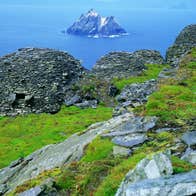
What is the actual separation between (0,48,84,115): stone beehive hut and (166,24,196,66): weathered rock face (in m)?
13.8

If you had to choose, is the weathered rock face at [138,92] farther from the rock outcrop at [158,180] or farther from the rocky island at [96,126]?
the rock outcrop at [158,180]

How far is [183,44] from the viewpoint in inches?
2264

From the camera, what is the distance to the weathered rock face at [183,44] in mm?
56719

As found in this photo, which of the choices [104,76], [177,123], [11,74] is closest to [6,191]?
[177,123]

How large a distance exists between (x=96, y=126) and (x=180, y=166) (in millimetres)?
11649

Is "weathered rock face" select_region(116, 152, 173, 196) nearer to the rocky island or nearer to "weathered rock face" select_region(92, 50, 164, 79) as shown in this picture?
the rocky island

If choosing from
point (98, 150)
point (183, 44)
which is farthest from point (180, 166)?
point (183, 44)

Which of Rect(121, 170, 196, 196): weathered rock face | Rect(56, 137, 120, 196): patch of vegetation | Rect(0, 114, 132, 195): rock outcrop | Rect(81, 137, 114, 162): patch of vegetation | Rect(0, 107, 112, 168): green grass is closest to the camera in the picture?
Rect(121, 170, 196, 196): weathered rock face

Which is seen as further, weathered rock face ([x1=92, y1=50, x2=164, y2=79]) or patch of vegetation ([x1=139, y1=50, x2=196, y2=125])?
weathered rock face ([x1=92, y1=50, x2=164, y2=79])

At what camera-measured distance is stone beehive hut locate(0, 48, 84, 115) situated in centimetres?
4316

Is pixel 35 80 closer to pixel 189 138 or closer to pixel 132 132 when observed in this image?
pixel 132 132

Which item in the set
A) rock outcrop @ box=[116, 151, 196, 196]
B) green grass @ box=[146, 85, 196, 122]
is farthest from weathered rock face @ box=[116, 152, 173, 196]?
green grass @ box=[146, 85, 196, 122]

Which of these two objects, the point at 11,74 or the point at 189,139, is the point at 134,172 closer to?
the point at 189,139

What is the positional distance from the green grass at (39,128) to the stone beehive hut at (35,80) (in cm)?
158
